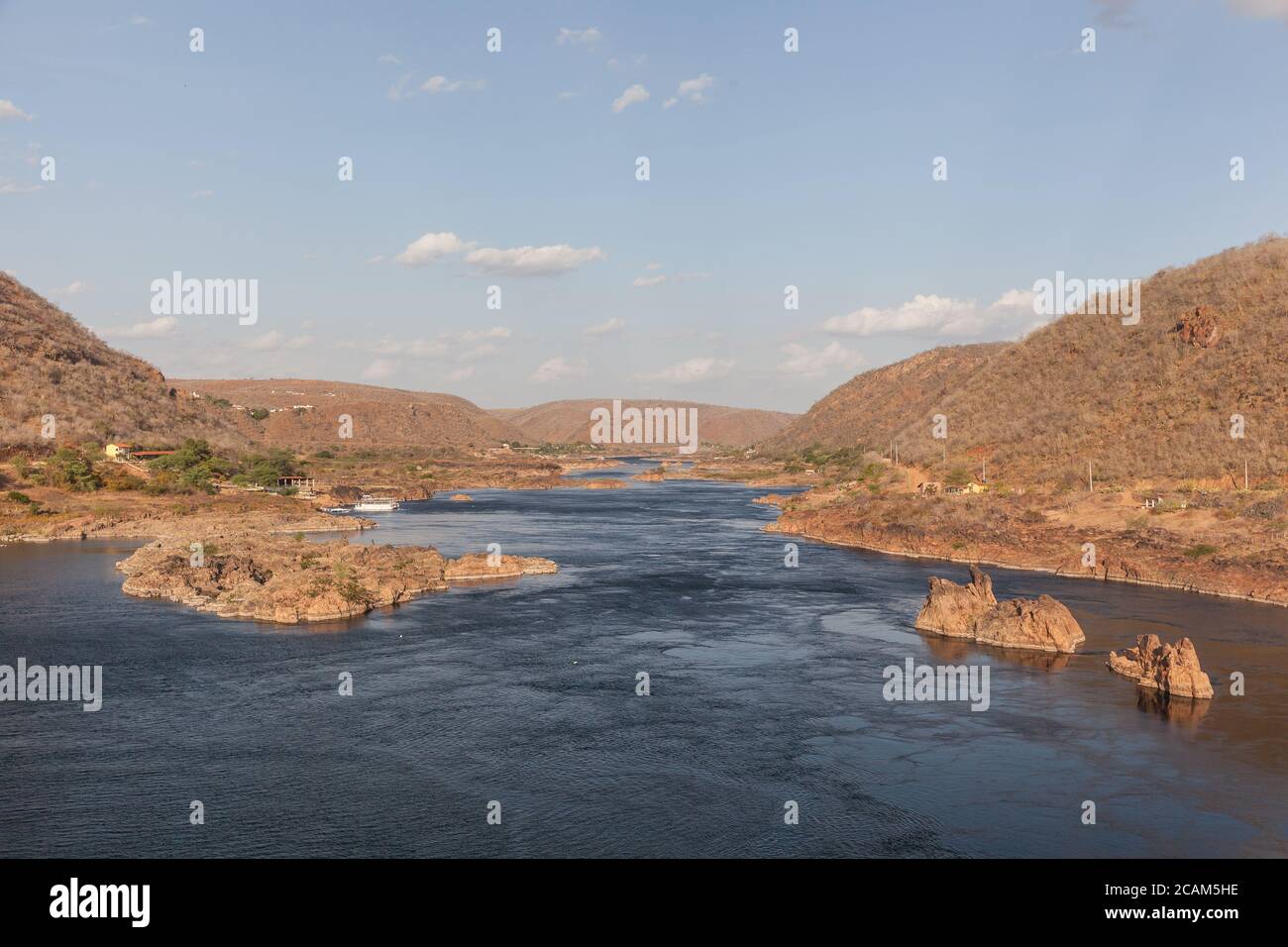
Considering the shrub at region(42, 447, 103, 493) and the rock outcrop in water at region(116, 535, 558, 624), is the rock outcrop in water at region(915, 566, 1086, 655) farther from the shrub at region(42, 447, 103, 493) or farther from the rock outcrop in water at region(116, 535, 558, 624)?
the shrub at region(42, 447, 103, 493)

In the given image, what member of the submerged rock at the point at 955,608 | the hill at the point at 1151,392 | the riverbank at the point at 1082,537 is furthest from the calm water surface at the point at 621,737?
the hill at the point at 1151,392

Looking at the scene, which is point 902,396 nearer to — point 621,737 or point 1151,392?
point 1151,392

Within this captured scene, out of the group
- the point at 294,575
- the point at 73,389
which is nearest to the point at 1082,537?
the point at 294,575

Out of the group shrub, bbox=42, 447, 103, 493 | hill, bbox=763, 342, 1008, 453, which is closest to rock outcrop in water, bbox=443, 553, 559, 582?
shrub, bbox=42, 447, 103, 493

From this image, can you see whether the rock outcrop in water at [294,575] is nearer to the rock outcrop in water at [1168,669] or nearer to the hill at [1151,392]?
the rock outcrop in water at [1168,669]

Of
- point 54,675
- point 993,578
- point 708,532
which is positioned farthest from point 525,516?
point 54,675

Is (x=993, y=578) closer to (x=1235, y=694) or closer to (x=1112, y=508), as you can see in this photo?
(x=1112, y=508)
